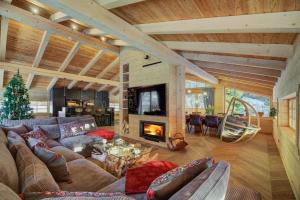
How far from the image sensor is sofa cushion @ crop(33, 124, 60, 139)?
3.84 metres

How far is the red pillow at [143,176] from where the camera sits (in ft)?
5.41

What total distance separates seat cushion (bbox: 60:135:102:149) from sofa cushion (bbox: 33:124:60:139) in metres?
0.24

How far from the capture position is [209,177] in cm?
113

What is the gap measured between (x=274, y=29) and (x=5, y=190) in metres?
2.91

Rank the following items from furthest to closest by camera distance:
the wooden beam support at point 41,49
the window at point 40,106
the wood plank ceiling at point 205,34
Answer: the window at point 40,106 < the wooden beam support at point 41,49 < the wood plank ceiling at point 205,34

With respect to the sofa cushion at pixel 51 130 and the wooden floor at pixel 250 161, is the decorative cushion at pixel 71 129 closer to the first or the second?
the sofa cushion at pixel 51 130

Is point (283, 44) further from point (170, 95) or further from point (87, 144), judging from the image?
point (87, 144)

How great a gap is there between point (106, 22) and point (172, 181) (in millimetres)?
2558

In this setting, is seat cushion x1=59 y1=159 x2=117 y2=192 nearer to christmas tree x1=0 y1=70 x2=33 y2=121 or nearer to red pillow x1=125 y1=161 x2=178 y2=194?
red pillow x1=125 y1=161 x2=178 y2=194

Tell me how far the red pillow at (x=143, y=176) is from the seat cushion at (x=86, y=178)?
13.7 inches

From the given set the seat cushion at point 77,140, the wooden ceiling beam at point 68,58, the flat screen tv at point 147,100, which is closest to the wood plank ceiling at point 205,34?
the wooden ceiling beam at point 68,58

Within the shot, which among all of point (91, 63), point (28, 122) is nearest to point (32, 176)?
point (28, 122)

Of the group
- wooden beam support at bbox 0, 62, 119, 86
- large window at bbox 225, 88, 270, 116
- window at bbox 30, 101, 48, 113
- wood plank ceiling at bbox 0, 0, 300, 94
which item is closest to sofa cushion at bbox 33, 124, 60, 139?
wood plank ceiling at bbox 0, 0, 300, 94

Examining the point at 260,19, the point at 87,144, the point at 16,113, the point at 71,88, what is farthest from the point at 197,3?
the point at 71,88
